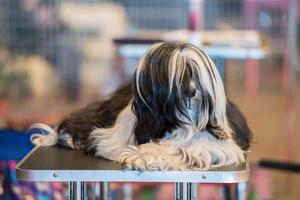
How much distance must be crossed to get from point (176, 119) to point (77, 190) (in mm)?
280

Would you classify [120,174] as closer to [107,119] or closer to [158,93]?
[158,93]

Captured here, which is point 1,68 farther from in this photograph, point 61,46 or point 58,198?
point 58,198

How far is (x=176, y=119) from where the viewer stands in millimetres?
1602

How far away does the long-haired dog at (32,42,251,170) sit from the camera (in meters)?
1.58

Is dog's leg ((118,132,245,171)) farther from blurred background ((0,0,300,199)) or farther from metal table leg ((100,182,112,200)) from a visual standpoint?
blurred background ((0,0,300,199))

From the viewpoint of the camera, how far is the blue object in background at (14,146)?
7.34 feet

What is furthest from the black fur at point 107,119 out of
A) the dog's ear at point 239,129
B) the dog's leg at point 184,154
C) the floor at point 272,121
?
the floor at point 272,121

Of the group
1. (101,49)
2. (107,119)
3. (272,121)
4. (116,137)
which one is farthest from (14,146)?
(272,121)

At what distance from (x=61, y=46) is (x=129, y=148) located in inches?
131

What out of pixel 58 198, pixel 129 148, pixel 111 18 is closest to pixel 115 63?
pixel 111 18

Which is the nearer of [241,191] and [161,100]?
[161,100]

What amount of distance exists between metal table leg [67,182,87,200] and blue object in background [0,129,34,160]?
0.64 metres

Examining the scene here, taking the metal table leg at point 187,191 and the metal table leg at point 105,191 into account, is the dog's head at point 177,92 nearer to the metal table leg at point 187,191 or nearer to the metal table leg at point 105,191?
the metal table leg at point 187,191

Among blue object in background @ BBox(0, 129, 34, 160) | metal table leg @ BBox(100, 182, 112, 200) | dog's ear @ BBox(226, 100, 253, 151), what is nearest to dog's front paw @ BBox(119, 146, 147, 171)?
dog's ear @ BBox(226, 100, 253, 151)
